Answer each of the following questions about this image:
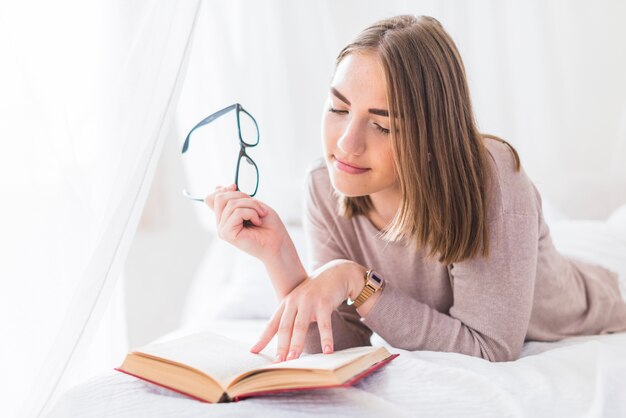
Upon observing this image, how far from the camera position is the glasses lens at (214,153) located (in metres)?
1.98

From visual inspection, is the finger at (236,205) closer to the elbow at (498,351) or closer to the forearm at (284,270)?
the forearm at (284,270)

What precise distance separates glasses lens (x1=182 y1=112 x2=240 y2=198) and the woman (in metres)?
0.73

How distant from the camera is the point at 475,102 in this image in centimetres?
209

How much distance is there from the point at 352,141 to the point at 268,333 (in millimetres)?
324

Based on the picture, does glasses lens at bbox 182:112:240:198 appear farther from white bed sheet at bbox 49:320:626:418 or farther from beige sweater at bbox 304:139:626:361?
white bed sheet at bbox 49:320:626:418

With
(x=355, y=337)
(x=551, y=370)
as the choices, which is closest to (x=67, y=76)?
(x=355, y=337)

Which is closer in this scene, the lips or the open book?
the open book

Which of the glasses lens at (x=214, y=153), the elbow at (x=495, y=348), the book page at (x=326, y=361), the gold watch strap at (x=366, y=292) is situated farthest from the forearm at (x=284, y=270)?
the glasses lens at (x=214, y=153)

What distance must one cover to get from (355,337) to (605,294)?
542 millimetres

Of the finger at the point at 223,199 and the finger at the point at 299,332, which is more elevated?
the finger at the point at 223,199

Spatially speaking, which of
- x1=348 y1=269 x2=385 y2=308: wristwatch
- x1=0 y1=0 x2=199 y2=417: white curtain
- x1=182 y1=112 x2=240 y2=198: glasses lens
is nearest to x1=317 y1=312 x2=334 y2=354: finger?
x1=348 y1=269 x2=385 y2=308: wristwatch

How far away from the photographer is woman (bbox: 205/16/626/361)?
1.17 m

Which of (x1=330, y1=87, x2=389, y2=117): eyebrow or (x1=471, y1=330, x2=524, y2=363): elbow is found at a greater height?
(x1=330, y1=87, x2=389, y2=117): eyebrow

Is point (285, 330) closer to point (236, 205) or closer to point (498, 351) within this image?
point (236, 205)
